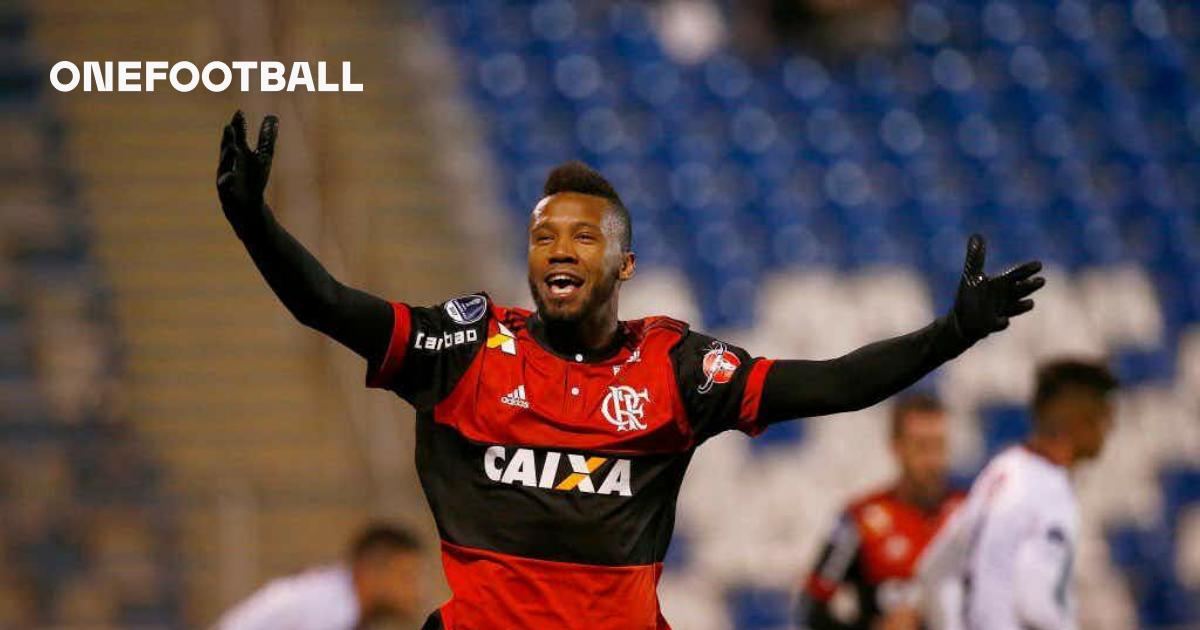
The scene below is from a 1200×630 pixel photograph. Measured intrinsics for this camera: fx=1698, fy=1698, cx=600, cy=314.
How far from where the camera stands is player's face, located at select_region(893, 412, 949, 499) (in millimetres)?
6781

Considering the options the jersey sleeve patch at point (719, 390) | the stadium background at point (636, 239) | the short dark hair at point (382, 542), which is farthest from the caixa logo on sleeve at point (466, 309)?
the stadium background at point (636, 239)

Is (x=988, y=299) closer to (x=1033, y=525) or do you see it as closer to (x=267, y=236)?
(x=267, y=236)

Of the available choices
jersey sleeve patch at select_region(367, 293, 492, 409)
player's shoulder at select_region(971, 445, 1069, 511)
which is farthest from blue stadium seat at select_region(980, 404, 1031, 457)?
jersey sleeve patch at select_region(367, 293, 492, 409)

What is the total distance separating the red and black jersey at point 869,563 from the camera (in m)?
6.64

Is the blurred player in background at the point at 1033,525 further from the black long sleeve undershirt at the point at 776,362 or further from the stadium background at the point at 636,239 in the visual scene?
the stadium background at the point at 636,239

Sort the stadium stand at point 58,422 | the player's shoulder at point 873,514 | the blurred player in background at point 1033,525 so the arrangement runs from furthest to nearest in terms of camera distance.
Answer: the stadium stand at point 58,422, the player's shoulder at point 873,514, the blurred player in background at point 1033,525

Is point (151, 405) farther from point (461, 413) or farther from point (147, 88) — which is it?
point (461, 413)

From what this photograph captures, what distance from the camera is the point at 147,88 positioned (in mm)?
10758

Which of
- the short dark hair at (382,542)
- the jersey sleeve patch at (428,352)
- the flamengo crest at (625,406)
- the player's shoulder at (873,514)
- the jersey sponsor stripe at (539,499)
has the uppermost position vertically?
the jersey sleeve patch at (428,352)

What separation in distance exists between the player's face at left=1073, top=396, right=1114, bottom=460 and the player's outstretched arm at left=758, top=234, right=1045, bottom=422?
2130 mm

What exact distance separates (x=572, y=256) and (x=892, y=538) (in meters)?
3.42

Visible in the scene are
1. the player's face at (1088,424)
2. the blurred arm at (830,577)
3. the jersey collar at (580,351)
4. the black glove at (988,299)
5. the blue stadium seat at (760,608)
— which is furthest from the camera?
the blue stadium seat at (760,608)

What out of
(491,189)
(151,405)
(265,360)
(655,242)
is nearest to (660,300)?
(655,242)

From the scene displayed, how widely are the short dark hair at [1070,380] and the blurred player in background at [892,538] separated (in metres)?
1.08
